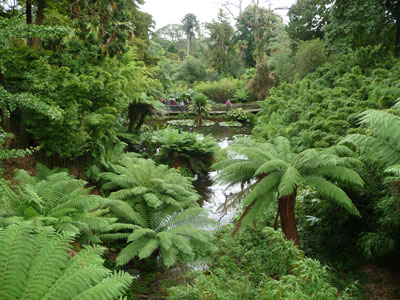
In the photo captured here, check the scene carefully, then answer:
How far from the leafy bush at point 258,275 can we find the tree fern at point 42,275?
1008 mm

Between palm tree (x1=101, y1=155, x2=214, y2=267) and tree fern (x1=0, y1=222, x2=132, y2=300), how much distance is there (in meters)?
1.74

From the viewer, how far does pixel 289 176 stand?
333 cm

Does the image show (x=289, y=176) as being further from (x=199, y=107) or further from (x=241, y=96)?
(x=241, y=96)

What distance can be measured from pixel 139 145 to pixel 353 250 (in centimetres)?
746

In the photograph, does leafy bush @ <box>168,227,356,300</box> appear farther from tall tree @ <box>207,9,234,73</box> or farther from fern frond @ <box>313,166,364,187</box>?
tall tree @ <box>207,9,234,73</box>

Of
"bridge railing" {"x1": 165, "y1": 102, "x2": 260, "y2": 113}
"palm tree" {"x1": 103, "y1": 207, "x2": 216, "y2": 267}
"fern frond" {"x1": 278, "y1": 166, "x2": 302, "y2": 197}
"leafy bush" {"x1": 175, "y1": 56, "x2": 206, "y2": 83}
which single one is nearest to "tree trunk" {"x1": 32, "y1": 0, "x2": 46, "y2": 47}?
"palm tree" {"x1": 103, "y1": 207, "x2": 216, "y2": 267}

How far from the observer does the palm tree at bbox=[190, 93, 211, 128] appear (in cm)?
1666

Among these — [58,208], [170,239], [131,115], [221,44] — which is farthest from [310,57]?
[221,44]

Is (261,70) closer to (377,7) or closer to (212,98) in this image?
(212,98)

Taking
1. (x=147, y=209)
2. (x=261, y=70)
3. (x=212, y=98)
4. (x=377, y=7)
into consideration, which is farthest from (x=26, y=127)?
(x=212, y=98)

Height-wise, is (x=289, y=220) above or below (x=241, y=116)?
below

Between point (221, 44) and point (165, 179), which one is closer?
point (165, 179)

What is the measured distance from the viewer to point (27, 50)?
5441mm

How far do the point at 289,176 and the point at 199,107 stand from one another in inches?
562
